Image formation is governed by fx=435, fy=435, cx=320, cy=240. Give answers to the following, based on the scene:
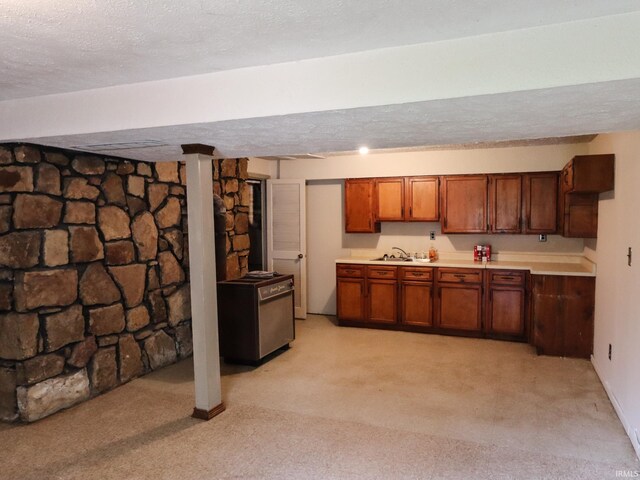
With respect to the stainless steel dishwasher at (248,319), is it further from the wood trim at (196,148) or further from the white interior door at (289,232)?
the wood trim at (196,148)

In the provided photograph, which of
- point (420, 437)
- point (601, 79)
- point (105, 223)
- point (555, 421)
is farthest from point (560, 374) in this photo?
point (105, 223)

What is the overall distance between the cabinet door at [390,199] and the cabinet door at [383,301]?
874 millimetres

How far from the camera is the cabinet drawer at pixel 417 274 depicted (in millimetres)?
5332

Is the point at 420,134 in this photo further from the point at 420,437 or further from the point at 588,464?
the point at 588,464

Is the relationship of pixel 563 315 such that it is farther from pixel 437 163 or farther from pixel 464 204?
pixel 437 163

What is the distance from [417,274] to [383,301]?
568 millimetres

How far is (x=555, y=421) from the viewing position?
3119 mm

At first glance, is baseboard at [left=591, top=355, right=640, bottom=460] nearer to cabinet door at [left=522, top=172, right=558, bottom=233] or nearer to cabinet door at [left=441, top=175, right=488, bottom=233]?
cabinet door at [left=522, top=172, right=558, bottom=233]

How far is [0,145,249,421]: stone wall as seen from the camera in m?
3.14

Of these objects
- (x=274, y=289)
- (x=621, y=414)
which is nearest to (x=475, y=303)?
(x=621, y=414)

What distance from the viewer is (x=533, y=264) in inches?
202

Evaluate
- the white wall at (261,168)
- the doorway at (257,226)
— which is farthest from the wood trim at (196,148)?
the doorway at (257,226)

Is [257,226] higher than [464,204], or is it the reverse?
[464,204]

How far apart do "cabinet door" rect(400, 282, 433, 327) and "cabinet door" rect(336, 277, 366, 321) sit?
0.53 m
